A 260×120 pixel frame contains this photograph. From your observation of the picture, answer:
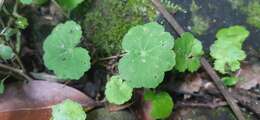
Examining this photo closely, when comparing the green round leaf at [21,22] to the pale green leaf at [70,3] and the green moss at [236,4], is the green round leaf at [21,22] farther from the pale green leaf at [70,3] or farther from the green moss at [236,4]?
the green moss at [236,4]

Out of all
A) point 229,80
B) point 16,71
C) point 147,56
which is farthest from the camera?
point 16,71

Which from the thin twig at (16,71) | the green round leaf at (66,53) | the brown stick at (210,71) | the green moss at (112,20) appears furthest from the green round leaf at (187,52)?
the thin twig at (16,71)

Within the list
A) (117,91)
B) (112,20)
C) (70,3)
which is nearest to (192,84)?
(117,91)

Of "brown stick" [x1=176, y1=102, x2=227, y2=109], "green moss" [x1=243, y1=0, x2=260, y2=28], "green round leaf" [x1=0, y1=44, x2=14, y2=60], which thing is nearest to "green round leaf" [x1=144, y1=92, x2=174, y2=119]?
"brown stick" [x1=176, y1=102, x2=227, y2=109]

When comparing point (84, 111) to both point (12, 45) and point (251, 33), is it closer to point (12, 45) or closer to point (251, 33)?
point (12, 45)

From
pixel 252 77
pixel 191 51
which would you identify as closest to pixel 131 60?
pixel 191 51

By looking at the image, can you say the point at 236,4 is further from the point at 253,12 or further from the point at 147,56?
the point at 147,56

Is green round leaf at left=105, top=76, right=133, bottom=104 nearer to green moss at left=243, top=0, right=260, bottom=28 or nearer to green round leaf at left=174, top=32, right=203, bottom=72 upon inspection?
green round leaf at left=174, top=32, right=203, bottom=72

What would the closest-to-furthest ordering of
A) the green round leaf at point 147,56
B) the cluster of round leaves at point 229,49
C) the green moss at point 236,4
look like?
the green round leaf at point 147,56 → the cluster of round leaves at point 229,49 → the green moss at point 236,4

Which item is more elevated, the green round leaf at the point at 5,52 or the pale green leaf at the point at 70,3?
the pale green leaf at the point at 70,3
